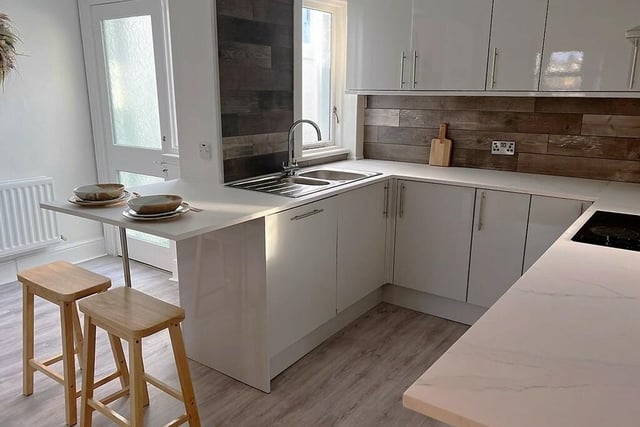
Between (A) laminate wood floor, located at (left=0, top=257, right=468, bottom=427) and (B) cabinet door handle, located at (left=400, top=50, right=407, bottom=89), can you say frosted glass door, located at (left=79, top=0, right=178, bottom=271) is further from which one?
(B) cabinet door handle, located at (left=400, top=50, right=407, bottom=89)

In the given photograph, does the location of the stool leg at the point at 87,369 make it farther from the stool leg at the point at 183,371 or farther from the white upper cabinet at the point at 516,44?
the white upper cabinet at the point at 516,44

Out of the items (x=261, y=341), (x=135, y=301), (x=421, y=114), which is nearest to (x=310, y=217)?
(x=261, y=341)

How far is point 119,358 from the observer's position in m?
2.28

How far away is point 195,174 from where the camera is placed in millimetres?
2846

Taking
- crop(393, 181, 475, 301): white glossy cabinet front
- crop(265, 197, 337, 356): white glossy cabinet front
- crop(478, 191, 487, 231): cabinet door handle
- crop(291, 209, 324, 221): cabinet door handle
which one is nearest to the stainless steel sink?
crop(393, 181, 475, 301): white glossy cabinet front

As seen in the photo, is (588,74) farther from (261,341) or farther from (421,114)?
(261,341)

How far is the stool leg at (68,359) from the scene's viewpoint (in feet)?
6.89

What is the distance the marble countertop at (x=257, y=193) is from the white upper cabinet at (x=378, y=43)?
592 mm

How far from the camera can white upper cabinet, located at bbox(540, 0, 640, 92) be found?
2.58m

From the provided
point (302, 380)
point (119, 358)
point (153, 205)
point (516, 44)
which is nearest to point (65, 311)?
point (119, 358)

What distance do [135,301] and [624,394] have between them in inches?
66.0

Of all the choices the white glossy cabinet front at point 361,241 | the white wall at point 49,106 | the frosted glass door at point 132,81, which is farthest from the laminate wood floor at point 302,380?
the frosted glass door at point 132,81

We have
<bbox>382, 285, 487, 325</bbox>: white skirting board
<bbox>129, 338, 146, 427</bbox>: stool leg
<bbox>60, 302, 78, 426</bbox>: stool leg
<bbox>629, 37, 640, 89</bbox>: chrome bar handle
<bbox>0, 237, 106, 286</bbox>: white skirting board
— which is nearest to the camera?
<bbox>129, 338, 146, 427</bbox>: stool leg

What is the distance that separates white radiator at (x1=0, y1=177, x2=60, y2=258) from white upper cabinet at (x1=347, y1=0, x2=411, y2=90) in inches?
94.3
